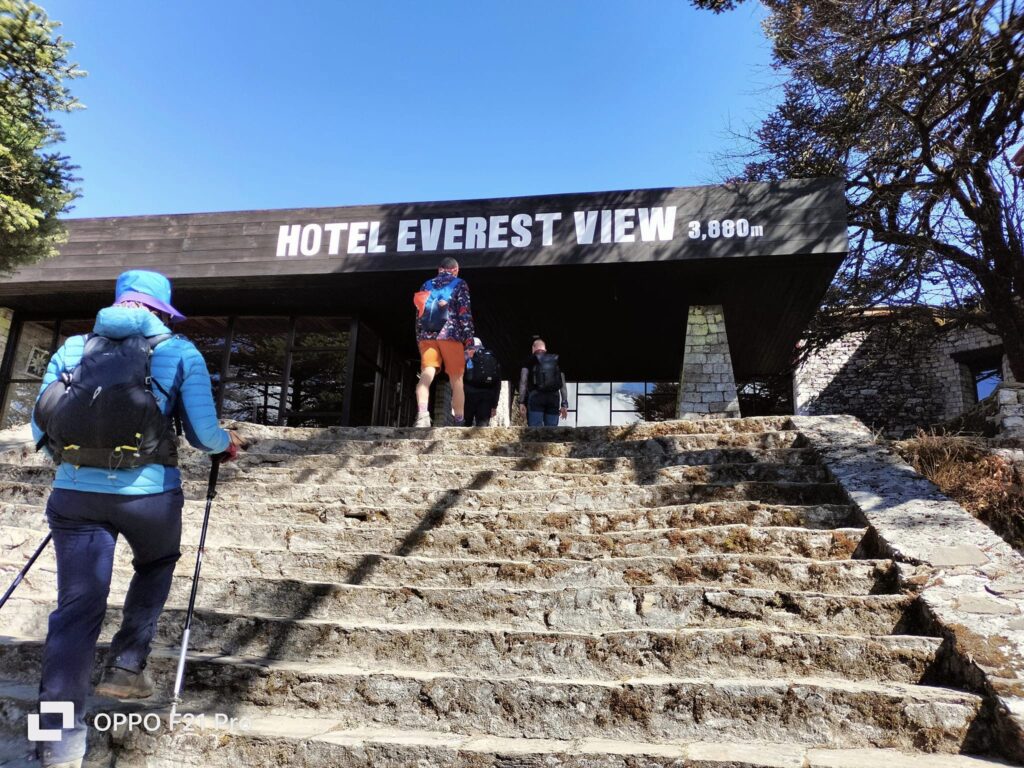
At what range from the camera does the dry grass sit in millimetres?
4539

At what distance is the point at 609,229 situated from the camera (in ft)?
27.8

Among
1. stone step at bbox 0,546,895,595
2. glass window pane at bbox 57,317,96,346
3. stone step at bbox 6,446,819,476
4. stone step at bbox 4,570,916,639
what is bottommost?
stone step at bbox 4,570,916,639

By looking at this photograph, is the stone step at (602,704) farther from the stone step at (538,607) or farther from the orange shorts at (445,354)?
the orange shorts at (445,354)

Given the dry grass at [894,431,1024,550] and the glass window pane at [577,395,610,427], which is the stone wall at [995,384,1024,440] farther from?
the glass window pane at [577,395,610,427]

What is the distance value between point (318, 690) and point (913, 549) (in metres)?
2.70

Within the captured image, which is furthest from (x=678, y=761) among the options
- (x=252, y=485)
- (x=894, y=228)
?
(x=894, y=228)

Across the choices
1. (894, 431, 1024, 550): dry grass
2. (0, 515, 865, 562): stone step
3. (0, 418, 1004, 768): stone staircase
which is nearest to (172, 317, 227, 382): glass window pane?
(0, 418, 1004, 768): stone staircase

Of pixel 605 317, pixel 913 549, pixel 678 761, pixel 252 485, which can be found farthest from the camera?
pixel 605 317

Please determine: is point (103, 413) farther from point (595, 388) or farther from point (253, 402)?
point (595, 388)

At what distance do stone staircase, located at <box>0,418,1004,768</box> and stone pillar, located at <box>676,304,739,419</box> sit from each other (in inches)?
176

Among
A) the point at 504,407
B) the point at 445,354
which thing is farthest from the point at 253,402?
the point at 445,354

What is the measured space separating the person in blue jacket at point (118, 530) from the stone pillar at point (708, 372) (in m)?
7.50

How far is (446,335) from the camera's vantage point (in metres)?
6.32

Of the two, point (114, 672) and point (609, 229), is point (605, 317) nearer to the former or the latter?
point (609, 229)
